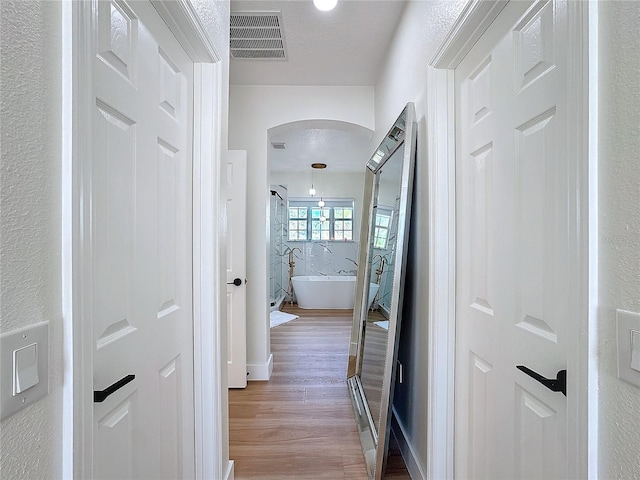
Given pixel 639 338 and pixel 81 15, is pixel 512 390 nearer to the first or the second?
pixel 639 338

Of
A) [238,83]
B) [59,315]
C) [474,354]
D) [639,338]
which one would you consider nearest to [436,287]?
[474,354]

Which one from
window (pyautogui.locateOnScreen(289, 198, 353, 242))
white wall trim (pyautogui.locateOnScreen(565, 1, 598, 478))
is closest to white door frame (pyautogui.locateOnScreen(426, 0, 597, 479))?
white wall trim (pyautogui.locateOnScreen(565, 1, 598, 478))

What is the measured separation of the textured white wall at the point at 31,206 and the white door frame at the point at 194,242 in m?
0.02

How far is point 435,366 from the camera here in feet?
5.17

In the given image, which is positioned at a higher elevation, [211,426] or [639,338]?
[639,338]

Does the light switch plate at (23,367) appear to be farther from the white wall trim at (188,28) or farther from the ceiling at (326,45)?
the ceiling at (326,45)

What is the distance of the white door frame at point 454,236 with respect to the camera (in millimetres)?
715

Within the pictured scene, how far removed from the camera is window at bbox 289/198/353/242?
7.42 metres

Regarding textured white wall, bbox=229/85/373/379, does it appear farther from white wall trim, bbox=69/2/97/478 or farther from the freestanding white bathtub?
the freestanding white bathtub

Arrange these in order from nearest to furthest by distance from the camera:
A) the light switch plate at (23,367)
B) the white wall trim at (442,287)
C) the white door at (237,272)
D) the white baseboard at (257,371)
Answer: the light switch plate at (23,367)
the white wall trim at (442,287)
the white door at (237,272)
the white baseboard at (257,371)

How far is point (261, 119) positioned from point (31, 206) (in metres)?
2.81

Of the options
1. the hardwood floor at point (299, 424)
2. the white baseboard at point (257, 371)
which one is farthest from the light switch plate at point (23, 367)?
the white baseboard at point (257, 371)

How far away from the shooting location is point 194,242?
4.94 ft

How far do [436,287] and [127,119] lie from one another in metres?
1.28
